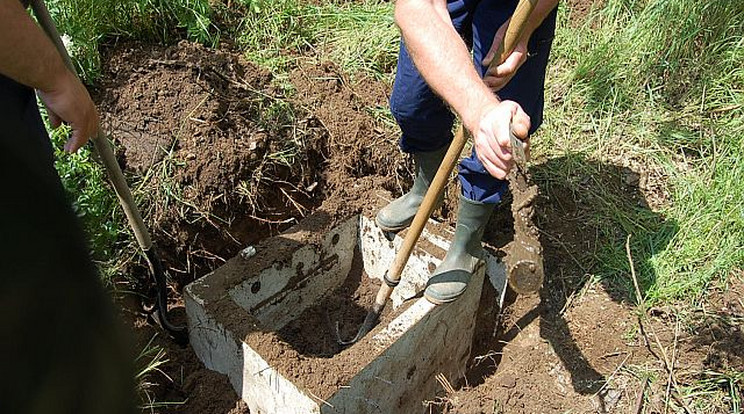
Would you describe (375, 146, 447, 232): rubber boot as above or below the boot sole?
above

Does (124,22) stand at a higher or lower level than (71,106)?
lower

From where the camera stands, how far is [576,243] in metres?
3.24

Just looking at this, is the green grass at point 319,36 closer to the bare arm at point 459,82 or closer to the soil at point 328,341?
the soil at point 328,341

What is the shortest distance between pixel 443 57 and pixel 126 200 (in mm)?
1201

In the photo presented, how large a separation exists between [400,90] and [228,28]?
4.97 ft

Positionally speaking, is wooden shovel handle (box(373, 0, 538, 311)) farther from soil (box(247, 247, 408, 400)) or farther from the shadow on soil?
the shadow on soil

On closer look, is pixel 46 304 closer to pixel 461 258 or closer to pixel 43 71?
pixel 43 71

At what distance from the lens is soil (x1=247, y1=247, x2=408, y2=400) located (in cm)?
232

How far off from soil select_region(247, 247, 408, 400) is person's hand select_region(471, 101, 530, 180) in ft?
3.07

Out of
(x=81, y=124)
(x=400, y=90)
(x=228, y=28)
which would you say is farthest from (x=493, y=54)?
(x=228, y=28)

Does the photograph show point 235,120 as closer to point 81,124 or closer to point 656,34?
point 81,124

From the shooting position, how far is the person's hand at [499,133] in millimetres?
1728

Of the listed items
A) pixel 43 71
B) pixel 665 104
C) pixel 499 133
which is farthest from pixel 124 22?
pixel 665 104

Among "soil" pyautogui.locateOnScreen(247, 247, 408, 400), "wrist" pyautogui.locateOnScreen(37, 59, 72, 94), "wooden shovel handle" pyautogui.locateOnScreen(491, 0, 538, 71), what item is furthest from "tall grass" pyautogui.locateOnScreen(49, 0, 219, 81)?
"wooden shovel handle" pyautogui.locateOnScreen(491, 0, 538, 71)
